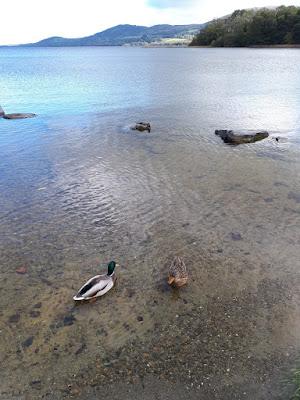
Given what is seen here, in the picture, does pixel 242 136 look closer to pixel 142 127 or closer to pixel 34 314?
pixel 142 127

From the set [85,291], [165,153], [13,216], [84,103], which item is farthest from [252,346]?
[84,103]

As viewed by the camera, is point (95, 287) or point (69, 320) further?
point (95, 287)

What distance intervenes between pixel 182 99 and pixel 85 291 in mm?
36113

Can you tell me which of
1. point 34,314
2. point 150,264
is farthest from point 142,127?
point 34,314

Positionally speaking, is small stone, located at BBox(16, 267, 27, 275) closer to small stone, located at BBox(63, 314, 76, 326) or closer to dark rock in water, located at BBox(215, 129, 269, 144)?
small stone, located at BBox(63, 314, 76, 326)

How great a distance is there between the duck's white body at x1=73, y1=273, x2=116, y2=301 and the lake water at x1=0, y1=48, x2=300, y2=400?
0.28 metres

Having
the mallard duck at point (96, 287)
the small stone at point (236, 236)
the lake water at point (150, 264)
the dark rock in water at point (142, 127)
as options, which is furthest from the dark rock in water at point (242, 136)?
the mallard duck at point (96, 287)

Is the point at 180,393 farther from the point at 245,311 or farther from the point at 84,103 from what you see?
the point at 84,103

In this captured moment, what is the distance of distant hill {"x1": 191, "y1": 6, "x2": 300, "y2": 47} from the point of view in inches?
6043

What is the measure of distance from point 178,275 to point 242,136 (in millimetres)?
16551

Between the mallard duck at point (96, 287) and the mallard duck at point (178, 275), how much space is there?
5.63ft

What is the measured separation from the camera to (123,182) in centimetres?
1798

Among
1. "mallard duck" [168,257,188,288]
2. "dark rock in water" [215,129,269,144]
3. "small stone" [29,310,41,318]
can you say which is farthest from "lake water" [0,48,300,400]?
"dark rock in water" [215,129,269,144]

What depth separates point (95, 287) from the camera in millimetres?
9789
